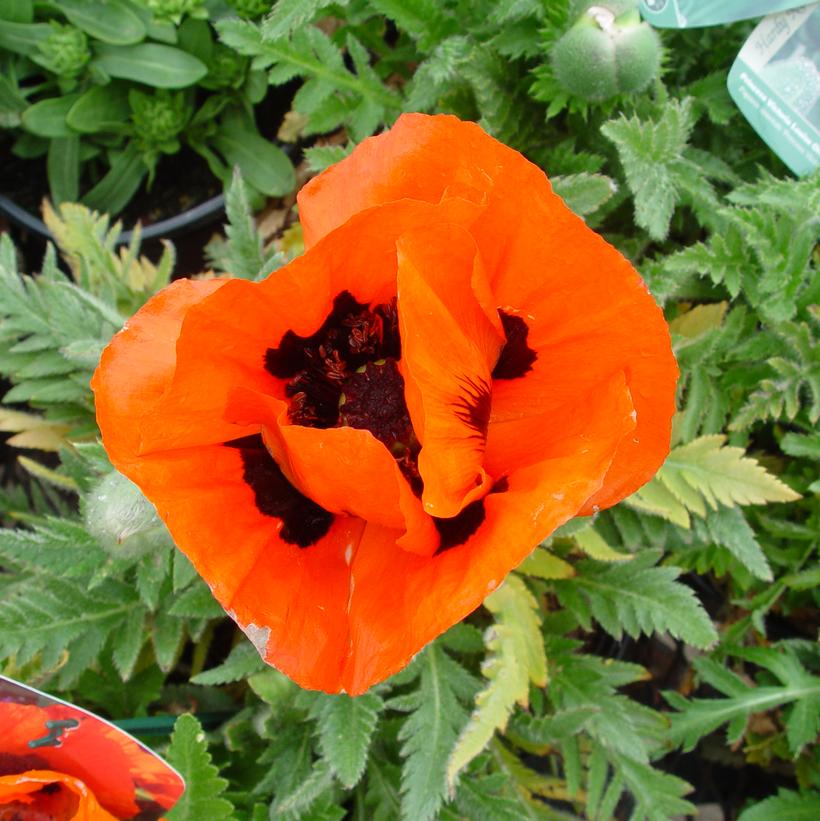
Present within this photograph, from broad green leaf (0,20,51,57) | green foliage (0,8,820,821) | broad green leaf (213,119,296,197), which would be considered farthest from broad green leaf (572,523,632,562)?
broad green leaf (0,20,51,57)

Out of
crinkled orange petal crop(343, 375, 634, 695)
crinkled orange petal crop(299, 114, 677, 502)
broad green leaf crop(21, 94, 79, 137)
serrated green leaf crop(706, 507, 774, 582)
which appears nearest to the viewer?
crinkled orange petal crop(343, 375, 634, 695)

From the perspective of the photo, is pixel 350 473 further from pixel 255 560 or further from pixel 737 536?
pixel 737 536

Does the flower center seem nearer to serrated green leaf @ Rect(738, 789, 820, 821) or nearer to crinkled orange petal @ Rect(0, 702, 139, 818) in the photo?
crinkled orange petal @ Rect(0, 702, 139, 818)

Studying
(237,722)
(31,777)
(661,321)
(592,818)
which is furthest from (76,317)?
(592,818)

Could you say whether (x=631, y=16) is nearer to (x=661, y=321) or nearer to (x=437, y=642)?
(x=661, y=321)

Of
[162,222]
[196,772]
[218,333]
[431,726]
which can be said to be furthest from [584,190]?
[162,222]

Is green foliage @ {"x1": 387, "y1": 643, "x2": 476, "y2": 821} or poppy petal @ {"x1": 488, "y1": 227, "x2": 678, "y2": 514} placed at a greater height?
poppy petal @ {"x1": 488, "y1": 227, "x2": 678, "y2": 514}
